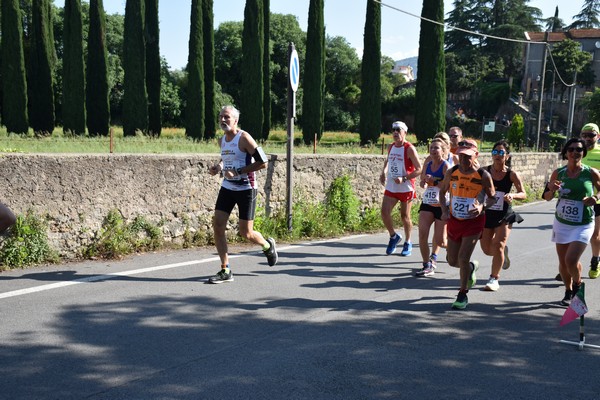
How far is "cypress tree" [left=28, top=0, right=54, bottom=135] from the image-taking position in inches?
1474

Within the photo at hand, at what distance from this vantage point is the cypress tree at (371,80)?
40.5 meters

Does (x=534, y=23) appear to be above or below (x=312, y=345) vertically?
above

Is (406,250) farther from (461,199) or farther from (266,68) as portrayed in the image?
(266,68)

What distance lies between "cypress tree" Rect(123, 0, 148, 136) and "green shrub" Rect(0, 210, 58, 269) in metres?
30.3

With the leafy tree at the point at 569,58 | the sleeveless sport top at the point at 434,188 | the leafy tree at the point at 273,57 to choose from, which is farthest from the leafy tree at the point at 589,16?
the sleeveless sport top at the point at 434,188

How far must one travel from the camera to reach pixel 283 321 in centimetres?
571

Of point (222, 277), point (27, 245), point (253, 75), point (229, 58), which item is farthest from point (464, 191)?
point (229, 58)

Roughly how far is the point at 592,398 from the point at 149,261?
5320 millimetres

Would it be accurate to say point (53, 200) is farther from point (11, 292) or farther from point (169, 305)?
point (169, 305)

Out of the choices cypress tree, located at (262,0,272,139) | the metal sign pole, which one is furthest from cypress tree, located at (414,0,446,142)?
the metal sign pole

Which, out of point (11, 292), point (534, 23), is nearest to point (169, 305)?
point (11, 292)

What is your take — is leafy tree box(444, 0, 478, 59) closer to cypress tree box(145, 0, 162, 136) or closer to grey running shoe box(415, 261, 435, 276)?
cypress tree box(145, 0, 162, 136)

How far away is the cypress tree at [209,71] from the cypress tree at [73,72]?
7.39m

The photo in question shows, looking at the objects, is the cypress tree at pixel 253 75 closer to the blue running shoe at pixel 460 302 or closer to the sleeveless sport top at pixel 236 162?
the sleeveless sport top at pixel 236 162
